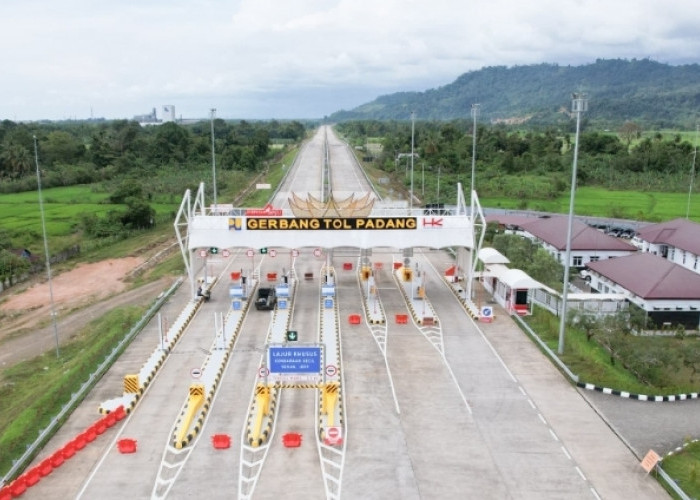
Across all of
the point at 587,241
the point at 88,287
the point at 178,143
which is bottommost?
the point at 88,287

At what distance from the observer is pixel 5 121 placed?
128125 millimetres

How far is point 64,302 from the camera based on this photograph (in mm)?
45125

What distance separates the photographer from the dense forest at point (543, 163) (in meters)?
86.6

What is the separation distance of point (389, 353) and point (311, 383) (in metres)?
7.51

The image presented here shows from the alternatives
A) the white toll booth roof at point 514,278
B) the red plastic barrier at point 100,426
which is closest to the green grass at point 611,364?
the white toll booth roof at point 514,278

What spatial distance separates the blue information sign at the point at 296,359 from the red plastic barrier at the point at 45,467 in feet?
25.8

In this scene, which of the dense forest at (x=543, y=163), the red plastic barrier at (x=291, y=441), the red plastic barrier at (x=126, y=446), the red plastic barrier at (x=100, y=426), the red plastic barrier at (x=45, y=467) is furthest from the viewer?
the dense forest at (x=543, y=163)

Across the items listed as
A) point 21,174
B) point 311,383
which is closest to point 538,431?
point 311,383

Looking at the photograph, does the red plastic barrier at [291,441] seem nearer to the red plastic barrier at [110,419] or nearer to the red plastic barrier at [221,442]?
the red plastic barrier at [221,442]

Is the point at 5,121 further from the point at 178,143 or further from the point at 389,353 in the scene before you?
the point at 389,353

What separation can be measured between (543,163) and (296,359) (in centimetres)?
8345

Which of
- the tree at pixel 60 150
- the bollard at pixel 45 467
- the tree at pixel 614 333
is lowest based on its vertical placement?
the bollard at pixel 45 467

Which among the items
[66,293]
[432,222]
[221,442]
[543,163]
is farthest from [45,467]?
[543,163]

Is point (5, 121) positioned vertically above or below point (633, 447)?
above
